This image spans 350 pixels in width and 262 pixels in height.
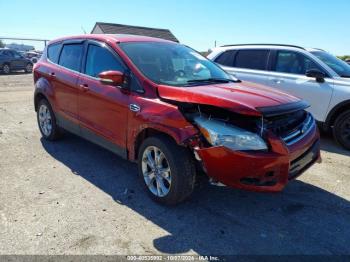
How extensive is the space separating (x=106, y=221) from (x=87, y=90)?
1930 millimetres

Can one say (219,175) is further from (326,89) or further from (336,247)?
(326,89)

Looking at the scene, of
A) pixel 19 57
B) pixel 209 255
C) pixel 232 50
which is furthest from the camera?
pixel 19 57

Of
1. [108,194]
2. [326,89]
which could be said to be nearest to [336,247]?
[108,194]

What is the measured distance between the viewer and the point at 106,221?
3.55m

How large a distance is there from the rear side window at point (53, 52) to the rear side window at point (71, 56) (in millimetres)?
190

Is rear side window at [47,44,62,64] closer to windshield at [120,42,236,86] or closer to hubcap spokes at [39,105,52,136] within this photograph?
hubcap spokes at [39,105,52,136]

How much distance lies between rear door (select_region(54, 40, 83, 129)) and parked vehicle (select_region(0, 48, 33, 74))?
20.1m

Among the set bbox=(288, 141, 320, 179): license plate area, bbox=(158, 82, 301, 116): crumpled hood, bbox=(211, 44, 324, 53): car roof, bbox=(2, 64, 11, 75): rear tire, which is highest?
bbox=(211, 44, 324, 53): car roof

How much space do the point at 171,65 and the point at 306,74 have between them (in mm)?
3217

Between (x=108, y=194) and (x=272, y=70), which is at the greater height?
(x=272, y=70)

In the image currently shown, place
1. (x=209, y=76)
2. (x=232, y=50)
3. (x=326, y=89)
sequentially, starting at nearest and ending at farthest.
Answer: (x=209, y=76) → (x=326, y=89) → (x=232, y=50)

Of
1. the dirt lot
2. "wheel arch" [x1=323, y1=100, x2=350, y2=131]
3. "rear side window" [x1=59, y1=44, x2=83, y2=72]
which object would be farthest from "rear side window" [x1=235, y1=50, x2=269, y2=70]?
Result: "rear side window" [x1=59, y1=44, x2=83, y2=72]

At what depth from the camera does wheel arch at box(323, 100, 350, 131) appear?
617 cm

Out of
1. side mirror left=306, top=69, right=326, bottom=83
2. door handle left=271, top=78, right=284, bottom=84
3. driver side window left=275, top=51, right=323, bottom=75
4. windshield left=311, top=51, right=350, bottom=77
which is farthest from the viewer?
door handle left=271, top=78, right=284, bottom=84
